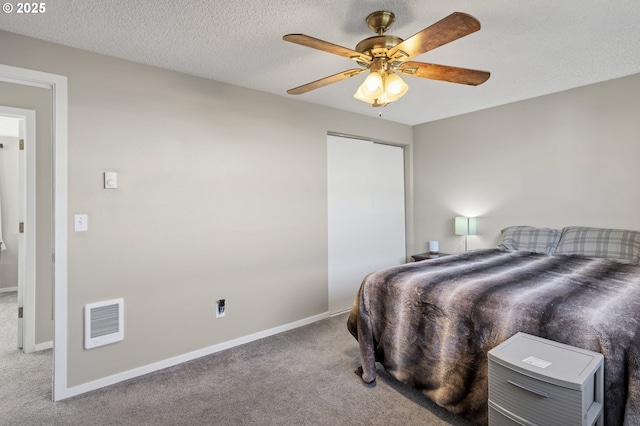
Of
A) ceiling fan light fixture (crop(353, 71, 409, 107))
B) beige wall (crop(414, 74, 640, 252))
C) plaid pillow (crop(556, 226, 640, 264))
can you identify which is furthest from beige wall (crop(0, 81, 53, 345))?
plaid pillow (crop(556, 226, 640, 264))

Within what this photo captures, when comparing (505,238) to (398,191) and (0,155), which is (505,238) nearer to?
(398,191)

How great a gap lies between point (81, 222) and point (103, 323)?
Answer: 748 millimetres

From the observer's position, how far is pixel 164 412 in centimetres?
203

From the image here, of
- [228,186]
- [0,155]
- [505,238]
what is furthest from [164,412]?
[0,155]

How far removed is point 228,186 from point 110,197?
3.04 ft

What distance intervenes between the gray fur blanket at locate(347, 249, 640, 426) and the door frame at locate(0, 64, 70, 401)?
204cm

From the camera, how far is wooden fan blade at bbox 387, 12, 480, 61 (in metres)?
1.37

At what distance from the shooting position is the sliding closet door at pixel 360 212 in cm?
384

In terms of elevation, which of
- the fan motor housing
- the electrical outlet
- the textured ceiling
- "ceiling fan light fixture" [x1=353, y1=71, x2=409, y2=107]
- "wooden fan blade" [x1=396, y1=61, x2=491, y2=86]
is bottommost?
the electrical outlet

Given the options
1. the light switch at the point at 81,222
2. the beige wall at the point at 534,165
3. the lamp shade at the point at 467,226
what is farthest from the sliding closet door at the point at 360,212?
the light switch at the point at 81,222

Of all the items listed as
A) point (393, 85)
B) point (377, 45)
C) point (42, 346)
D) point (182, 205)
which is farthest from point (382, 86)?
point (42, 346)

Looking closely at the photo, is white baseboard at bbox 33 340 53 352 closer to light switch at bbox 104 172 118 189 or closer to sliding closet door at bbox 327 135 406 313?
light switch at bbox 104 172 118 189

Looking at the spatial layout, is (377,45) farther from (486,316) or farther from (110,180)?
(110,180)

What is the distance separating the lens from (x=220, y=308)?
291cm
